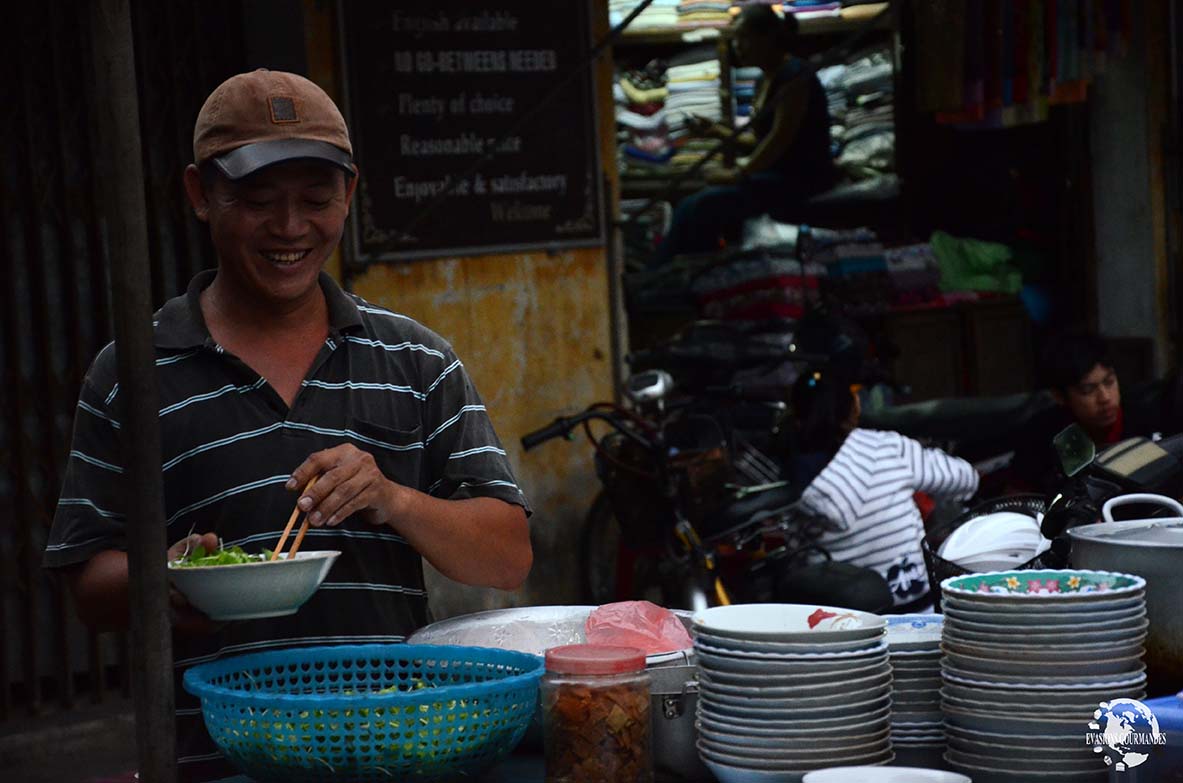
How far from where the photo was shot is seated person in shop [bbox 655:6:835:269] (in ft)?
29.7

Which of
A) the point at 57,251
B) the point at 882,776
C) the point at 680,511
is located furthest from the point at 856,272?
the point at 882,776

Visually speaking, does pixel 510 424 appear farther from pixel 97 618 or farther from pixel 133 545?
pixel 133 545

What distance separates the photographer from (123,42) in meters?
1.91

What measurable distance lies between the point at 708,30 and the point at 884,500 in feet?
16.9

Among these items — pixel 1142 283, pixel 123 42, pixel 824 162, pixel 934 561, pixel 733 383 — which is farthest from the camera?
pixel 824 162

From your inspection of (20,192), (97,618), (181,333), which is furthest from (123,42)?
(20,192)

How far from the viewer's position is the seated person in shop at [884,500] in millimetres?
5602

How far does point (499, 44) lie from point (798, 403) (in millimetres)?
1780

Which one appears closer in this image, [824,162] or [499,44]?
[499,44]

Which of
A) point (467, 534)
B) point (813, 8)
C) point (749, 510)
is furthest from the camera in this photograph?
point (813, 8)

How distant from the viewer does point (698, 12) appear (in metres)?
10.0

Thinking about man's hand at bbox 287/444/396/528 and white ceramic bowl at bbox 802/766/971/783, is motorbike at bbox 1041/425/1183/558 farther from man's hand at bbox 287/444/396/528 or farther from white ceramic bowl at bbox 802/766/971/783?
man's hand at bbox 287/444/396/528

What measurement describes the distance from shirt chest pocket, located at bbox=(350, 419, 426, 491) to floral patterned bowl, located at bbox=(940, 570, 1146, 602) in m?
0.95

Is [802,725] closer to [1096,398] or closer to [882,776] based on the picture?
[882,776]
